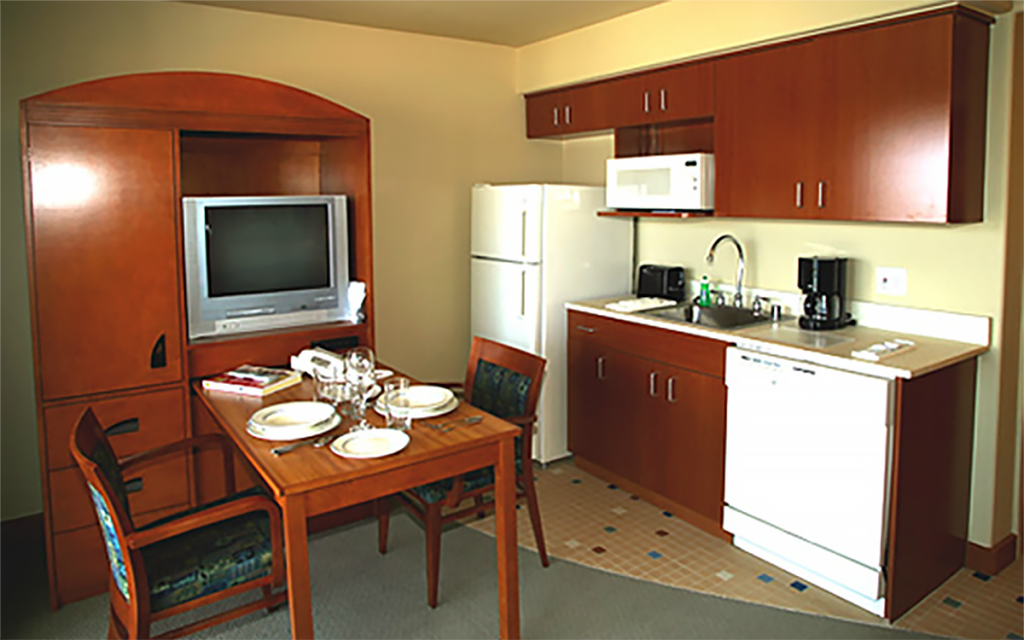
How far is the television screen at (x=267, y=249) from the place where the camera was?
3.28 m

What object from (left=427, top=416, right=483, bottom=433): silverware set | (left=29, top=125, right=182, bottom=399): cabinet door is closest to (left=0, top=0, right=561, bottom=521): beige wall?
(left=29, top=125, right=182, bottom=399): cabinet door

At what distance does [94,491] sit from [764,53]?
308 centimetres

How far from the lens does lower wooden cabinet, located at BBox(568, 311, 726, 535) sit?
3.46m

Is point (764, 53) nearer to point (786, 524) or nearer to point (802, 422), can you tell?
point (802, 422)

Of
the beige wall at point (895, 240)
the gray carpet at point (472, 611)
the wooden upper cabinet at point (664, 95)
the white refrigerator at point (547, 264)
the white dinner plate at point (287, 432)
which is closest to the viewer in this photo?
the white dinner plate at point (287, 432)

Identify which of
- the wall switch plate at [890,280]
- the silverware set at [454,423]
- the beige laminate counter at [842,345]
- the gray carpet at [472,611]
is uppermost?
the wall switch plate at [890,280]

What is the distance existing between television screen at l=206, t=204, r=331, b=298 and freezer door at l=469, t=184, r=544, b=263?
1102mm

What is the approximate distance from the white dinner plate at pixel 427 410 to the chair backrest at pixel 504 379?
1.41 feet

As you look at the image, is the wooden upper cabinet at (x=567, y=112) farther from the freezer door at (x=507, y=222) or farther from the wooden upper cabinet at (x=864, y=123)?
the wooden upper cabinet at (x=864, y=123)

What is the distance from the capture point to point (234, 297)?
3334 millimetres

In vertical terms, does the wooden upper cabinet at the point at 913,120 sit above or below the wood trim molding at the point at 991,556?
above

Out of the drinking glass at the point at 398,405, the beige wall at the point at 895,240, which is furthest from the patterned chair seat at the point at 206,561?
the beige wall at the point at 895,240

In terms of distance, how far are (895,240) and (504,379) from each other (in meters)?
1.78

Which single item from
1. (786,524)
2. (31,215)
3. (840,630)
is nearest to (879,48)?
(786,524)
